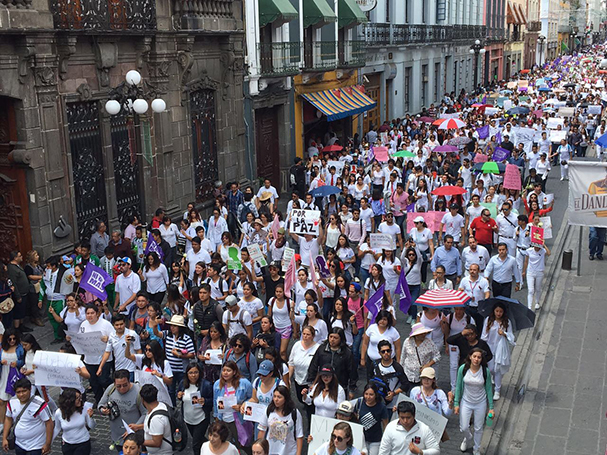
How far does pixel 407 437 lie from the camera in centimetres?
720

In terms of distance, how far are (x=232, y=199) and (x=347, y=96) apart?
13032mm

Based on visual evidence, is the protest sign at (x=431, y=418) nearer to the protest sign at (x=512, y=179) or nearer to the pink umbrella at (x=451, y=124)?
the protest sign at (x=512, y=179)

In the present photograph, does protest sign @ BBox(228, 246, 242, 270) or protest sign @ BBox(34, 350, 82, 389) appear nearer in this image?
protest sign @ BBox(34, 350, 82, 389)

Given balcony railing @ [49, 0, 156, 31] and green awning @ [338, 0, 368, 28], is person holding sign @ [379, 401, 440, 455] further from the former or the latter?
green awning @ [338, 0, 368, 28]

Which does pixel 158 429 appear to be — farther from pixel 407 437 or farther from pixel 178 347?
pixel 407 437

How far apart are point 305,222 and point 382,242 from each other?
1.53 m

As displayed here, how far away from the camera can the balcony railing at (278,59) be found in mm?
22719

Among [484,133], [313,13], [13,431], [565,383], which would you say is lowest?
[565,383]

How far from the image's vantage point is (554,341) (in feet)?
40.7

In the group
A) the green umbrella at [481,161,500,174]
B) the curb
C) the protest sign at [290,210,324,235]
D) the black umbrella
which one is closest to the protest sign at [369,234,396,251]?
the protest sign at [290,210,324,235]

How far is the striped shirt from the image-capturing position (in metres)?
9.16

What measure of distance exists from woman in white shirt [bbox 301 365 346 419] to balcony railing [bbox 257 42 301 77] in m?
15.6

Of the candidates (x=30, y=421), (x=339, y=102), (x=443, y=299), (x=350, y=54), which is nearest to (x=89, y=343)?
(x=30, y=421)

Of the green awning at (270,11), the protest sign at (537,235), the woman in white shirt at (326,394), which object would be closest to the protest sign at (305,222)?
the protest sign at (537,235)
